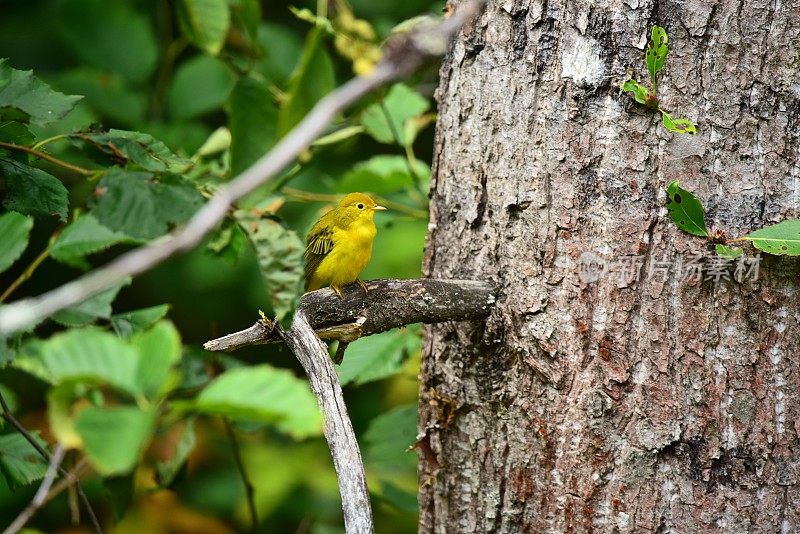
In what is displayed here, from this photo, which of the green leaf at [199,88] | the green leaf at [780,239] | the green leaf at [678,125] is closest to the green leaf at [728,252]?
the green leaf at [780,239]

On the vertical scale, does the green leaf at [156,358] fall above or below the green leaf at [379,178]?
above

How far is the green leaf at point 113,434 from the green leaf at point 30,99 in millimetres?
907

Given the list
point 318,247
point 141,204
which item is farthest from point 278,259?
point 318,247

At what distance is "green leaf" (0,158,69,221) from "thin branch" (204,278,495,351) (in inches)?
23.9

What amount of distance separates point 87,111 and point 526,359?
2.25 metres

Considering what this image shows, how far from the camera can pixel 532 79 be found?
2.02 m

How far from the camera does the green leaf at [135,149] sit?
1.73 m

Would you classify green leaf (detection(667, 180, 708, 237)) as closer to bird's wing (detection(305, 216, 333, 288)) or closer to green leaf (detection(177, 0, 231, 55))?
bird's wing (detection(305, 216, 333, 288))

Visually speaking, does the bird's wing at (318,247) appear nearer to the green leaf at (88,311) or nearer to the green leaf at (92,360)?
the green leaf at (88,311)

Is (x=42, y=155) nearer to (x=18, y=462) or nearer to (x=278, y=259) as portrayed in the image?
(x=278, y=259)

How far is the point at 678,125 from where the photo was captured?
6.04ft

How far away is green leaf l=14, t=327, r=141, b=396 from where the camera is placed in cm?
93

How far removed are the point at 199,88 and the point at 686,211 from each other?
253 centimetres

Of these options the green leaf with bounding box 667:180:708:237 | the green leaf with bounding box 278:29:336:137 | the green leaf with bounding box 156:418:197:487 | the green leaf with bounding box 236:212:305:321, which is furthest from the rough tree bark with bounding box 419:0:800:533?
the green leaf with bounding box 156:418:197:487
